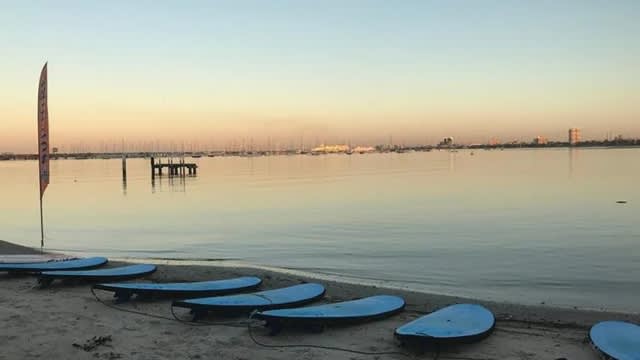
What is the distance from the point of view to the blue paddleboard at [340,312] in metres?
7.60

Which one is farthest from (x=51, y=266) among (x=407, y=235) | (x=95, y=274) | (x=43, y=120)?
(x=407, y=235)

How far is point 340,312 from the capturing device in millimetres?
8289

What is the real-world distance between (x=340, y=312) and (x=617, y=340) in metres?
3.52

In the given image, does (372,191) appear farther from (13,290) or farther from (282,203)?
(13,290)

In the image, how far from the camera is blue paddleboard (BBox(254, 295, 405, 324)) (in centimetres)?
760

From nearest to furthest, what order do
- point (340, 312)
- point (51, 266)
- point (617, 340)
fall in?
1. point (617, 340)
2. point (340, 312)
3. point (51, 266)

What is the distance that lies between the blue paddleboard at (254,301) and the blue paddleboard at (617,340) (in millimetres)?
4234

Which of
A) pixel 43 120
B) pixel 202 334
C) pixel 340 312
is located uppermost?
pixel 43 120

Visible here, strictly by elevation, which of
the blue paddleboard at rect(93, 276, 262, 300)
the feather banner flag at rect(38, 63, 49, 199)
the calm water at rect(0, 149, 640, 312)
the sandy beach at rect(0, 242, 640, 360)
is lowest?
the calm water at rect(0, 149, 640, 312)

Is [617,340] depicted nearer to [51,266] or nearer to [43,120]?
[51,266]

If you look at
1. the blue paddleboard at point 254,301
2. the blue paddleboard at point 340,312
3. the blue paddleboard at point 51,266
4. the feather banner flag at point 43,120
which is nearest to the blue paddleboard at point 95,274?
the blue paddleboard at point 51,266

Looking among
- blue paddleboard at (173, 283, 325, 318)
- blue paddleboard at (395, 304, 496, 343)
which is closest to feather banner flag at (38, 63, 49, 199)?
blue paddleboard at (173, 283, 325, 318)

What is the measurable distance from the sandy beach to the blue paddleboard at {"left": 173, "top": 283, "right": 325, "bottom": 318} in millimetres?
208

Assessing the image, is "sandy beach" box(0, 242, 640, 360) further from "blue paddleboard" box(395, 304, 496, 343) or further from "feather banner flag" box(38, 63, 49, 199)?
"feather banner flag" box(38, 63, 49, 199)
